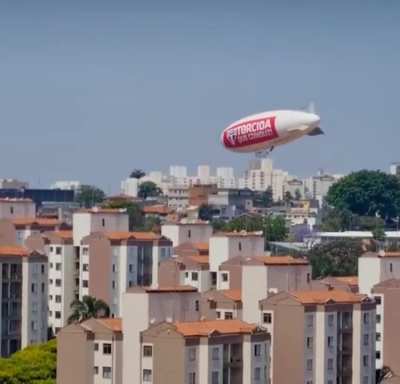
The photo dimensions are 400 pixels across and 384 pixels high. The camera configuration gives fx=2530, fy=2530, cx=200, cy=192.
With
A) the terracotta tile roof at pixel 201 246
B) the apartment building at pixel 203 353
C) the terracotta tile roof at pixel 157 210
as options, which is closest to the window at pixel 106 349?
the apartment building at pixel 203 353

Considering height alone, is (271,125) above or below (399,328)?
above

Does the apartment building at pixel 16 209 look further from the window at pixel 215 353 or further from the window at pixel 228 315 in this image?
the window at pixel 215 353

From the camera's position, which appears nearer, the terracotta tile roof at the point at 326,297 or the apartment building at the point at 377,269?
the terracotta tile roof at the point at 326,297

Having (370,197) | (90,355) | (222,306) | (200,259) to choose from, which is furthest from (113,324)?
(370,197)

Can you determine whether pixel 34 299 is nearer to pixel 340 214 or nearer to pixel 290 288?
pixel 290 288

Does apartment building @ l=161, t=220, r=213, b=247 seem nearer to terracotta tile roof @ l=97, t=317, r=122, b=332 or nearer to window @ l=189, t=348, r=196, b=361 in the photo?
terracotta tile roof @ l=97, t=317, r=122, b=332

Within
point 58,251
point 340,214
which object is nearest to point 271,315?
point 58,251
